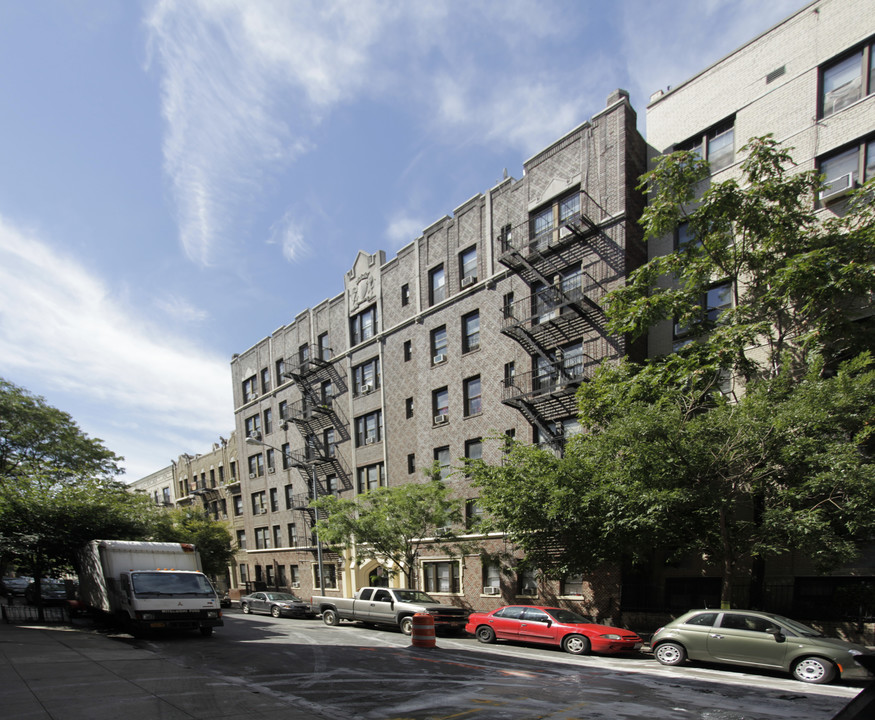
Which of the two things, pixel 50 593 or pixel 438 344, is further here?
pixel 50 593

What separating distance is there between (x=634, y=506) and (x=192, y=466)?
4862cm

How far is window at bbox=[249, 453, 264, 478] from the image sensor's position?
143 ft

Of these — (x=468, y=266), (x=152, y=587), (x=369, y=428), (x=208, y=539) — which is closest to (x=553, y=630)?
(x=152, y=587)

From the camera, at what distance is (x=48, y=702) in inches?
337

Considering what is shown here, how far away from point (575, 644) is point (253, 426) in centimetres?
3459

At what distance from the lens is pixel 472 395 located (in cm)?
2717

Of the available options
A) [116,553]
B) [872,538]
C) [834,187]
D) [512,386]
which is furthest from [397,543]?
[834,187]

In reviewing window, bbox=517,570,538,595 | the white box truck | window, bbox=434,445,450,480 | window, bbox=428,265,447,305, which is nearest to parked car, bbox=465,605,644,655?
window, bbox=517,570,538,595

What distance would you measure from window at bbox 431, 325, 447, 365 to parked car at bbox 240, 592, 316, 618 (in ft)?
41.7

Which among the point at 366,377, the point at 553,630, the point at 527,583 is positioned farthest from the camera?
the point at 366,377

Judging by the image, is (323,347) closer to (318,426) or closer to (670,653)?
(318,426)

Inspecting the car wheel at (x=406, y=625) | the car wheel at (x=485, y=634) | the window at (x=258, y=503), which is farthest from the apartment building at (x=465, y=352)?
the car wheel at (x=406, y=625)

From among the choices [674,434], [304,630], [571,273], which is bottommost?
[304,630]

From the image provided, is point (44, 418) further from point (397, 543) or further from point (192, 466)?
point (397, 543)
